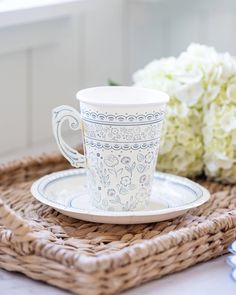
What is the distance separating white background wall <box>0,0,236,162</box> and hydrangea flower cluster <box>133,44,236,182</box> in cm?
21

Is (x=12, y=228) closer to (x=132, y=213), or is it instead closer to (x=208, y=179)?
(x=132, y=213)

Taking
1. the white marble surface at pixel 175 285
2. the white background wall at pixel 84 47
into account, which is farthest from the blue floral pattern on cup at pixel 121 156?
the white background wall at pixel 84 47

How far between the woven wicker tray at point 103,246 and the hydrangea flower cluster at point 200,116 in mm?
114

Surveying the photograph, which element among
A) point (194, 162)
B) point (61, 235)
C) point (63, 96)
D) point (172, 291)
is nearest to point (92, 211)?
point (61, 235)

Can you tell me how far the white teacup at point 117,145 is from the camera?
98cm

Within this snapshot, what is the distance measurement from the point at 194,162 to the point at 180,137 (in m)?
0.05

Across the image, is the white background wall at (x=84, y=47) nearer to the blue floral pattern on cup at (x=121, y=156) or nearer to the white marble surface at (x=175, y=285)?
the blue floral pattern on cup at (x=121, y=156)

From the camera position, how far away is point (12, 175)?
120 cm

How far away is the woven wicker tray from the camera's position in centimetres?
86

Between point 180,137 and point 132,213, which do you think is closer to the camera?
point 132,213

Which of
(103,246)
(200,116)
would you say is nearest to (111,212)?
(103,246)

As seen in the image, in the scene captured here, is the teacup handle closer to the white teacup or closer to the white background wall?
the white teacup

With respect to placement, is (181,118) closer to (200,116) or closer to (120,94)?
(200,116)

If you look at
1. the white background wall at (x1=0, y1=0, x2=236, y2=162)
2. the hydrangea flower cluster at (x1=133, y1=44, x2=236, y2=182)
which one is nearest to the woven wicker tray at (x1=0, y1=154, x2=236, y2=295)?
the hydrangea flower cluster at (x1=133, y1=44, x2=236, y2=182)
